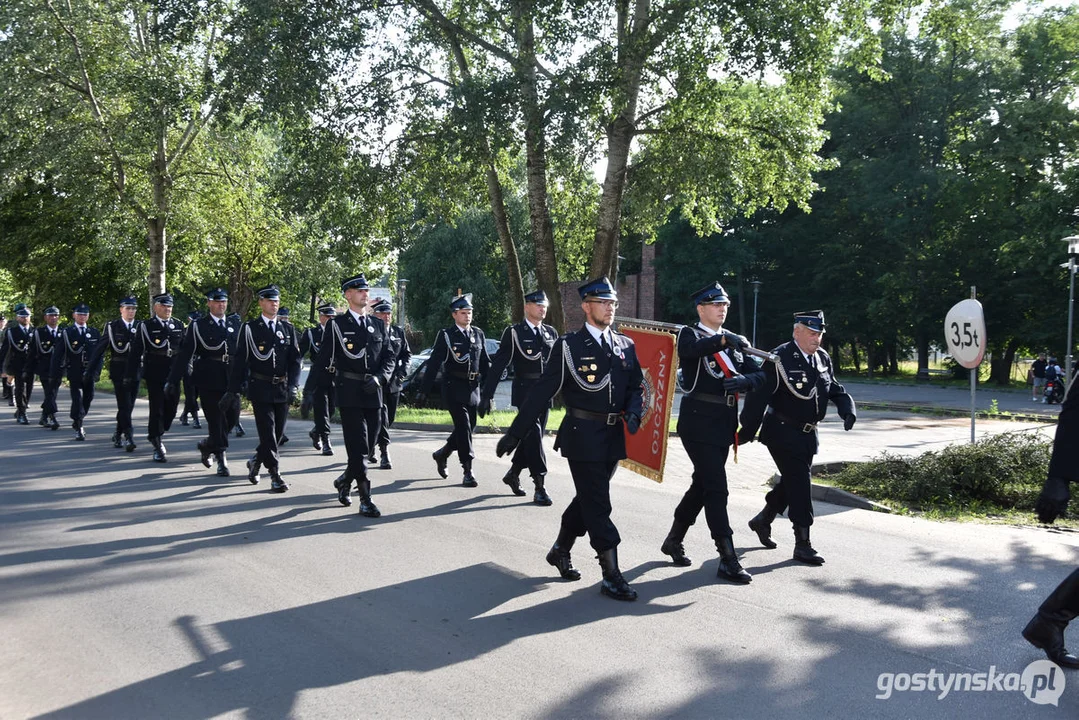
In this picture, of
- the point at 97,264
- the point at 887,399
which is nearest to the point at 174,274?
the point at 97,264

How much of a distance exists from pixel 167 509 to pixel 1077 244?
79.4 feet

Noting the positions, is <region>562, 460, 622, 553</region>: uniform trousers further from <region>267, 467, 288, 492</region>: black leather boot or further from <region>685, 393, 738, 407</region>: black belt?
<region>267, 467, 288, 492</region>: black leather boot

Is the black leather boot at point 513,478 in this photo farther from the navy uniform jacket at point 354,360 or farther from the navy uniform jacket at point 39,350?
the navy uniform jacket at point 39,350

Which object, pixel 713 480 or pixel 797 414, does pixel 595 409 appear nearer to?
pixel 713 480

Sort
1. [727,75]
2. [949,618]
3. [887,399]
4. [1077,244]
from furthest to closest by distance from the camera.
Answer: [887,399], [1077,244], [727,75], [949,618]

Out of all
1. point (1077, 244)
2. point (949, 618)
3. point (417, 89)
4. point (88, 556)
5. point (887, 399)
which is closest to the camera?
point (949, 618)

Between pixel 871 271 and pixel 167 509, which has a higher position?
pixel 871 271

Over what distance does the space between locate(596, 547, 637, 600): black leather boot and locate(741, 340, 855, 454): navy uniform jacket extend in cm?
163

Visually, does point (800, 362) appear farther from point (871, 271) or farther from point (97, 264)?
point (871, 271)

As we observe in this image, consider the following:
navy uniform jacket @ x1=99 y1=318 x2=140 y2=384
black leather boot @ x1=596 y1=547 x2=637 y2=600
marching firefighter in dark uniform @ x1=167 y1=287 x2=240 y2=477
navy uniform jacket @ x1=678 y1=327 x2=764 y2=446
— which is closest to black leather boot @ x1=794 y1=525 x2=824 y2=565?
navy uniform jacket @ x1=678 y1=327 x2=764 y2=446

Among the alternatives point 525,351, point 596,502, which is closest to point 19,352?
point 525,351

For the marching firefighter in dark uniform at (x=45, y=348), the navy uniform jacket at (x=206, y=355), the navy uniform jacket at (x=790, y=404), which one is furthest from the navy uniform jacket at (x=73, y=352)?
the navy uniform jacket at (x=790, y=404)

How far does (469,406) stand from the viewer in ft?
35.4

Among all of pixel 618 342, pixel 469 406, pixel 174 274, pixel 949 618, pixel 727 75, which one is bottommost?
pixel 949 618
